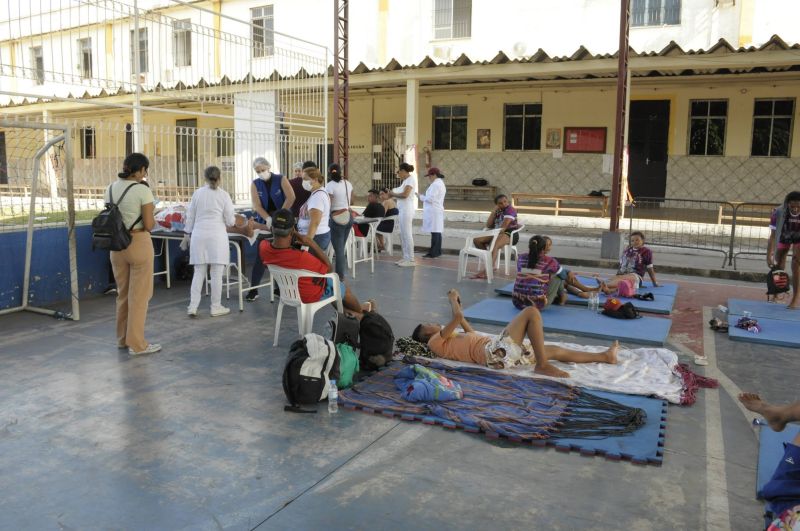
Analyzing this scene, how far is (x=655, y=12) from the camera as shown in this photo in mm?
16297

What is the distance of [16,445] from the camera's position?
12.9 feet

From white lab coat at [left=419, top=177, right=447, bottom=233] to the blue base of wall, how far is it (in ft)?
16.8

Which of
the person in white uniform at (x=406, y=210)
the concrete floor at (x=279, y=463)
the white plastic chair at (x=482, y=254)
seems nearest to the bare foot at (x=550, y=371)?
the concrete floor at (x=279, y=463)

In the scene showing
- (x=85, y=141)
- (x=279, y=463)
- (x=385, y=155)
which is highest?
(x=385, y=155)

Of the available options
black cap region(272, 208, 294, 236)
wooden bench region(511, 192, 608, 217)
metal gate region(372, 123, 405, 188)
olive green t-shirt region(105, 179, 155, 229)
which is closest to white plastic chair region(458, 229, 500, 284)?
black cap region(272, 208, 294, 236)

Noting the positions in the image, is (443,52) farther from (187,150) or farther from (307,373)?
(307,373)

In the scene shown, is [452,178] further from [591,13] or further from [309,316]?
[309,316]

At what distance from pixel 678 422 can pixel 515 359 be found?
4.33 ft

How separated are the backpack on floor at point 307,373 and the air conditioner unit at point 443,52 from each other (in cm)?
1583

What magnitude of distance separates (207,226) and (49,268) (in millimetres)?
2211

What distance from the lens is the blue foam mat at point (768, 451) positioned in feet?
11.7

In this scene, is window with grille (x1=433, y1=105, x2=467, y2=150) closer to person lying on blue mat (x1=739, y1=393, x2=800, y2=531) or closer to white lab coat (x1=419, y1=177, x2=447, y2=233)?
white lab coat (x1=419, y1=177, x2=447, y2=233)

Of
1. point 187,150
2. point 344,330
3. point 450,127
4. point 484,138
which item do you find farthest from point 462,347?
point 450,127

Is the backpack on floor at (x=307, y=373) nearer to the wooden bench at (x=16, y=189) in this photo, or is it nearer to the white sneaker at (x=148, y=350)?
the white sneaker at (x=148, y=350)
